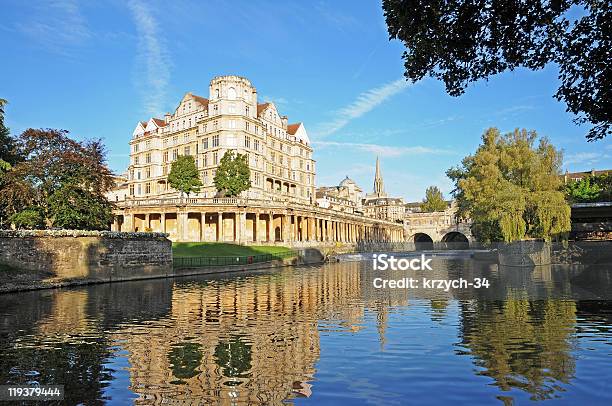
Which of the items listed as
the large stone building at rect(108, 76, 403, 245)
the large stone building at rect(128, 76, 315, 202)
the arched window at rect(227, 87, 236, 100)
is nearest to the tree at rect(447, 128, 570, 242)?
the large stone building at rect(108, 76, 403, 245)

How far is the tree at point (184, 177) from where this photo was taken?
83.7 metres

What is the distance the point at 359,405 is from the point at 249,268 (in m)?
44.5

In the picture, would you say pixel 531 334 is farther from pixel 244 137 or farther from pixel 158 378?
pixel 244 137

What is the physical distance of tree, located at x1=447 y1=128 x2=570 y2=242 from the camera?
4644 centimetres

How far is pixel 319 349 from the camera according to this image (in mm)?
13703

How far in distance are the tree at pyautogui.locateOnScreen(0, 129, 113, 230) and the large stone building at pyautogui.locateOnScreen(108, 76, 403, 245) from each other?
2942 cm

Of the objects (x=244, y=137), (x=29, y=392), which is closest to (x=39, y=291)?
(x=29, y=392)

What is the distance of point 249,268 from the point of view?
52.9 m

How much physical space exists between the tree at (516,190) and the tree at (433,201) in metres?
118

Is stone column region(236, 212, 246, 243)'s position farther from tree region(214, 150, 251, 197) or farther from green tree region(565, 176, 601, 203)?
green tree region(565, 176, 601, 203)

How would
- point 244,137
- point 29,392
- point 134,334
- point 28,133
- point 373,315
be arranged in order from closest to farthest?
point 29,392 < point 134,334 < point 373,315 < point 28,133 < point 244,137

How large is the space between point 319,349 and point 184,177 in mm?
73945
